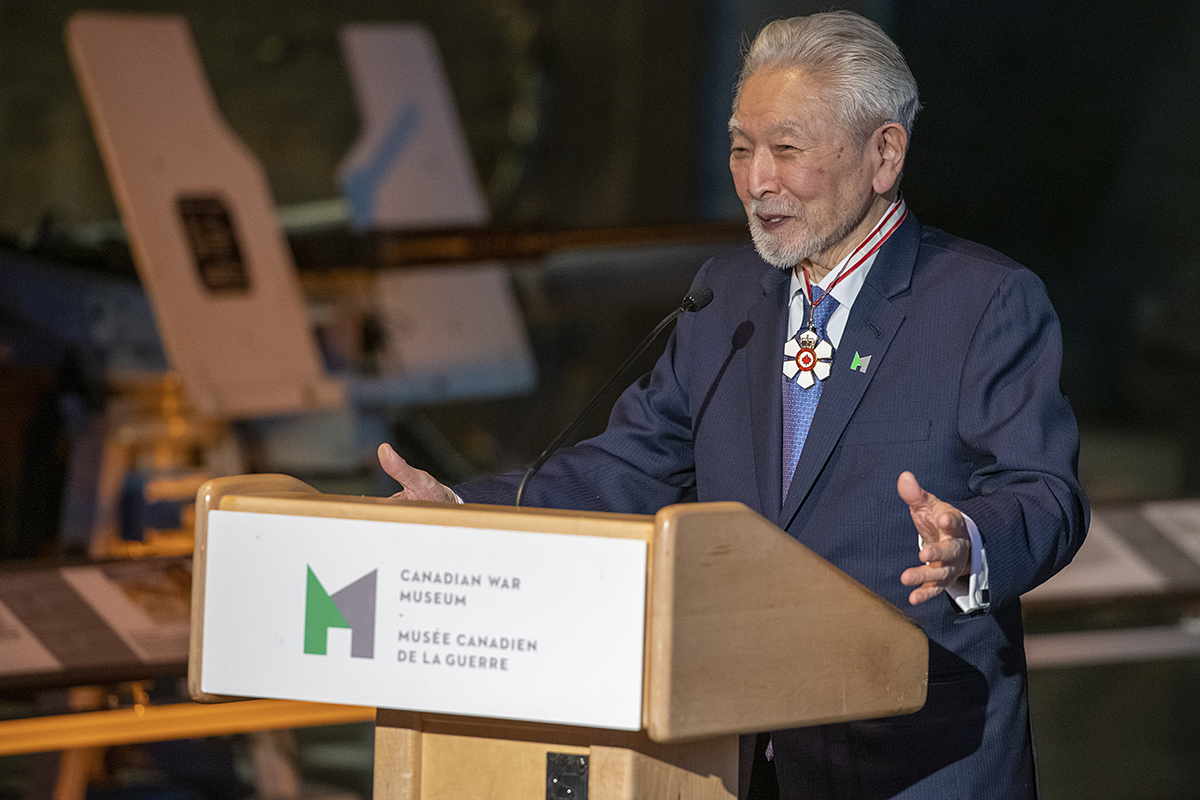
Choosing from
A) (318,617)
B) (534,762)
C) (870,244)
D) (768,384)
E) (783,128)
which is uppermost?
(783,128)

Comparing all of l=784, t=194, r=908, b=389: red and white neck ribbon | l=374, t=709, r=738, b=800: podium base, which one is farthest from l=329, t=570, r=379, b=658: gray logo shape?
l=784, t=194, r=908, b=389: red and white neck ribbon

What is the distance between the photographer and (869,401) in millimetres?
1196

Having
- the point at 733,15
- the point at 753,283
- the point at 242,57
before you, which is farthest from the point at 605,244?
the point at 753,283

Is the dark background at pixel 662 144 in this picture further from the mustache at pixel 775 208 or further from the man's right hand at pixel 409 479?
the man's right hand at pixel 409 479

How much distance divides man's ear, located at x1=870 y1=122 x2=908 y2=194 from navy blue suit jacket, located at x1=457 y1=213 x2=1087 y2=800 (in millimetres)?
57

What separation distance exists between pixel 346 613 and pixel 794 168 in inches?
24.0

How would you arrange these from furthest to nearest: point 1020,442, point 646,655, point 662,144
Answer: point 662,144
point 1020,442
point 646,655

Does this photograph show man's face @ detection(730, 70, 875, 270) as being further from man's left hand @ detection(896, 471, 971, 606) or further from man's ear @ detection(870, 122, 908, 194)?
man's left hand @ detection(896, 471, 971, 606)

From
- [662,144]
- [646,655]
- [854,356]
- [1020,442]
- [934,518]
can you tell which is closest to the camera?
[646,655]

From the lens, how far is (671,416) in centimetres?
136

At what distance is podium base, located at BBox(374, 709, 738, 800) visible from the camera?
93 cm

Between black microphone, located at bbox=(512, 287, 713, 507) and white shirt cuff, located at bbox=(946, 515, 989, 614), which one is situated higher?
black microphone, located at bbox=(512, 287, 713, 507)

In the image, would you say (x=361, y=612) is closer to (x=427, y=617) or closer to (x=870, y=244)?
(x=427, y=617)

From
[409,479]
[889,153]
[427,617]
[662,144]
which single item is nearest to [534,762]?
[427,617]
